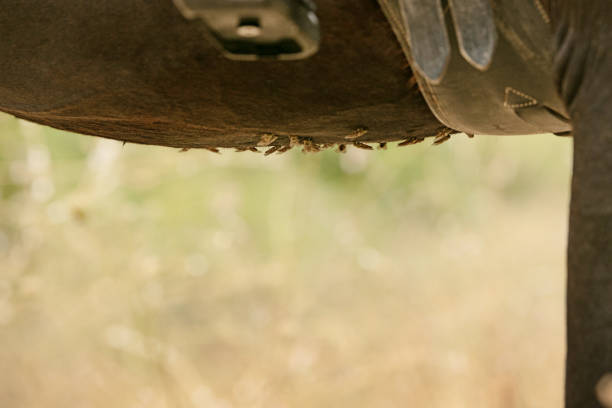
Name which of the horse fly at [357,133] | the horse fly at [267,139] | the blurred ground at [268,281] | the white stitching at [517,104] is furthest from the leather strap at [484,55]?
the blurred ground at [268,281]

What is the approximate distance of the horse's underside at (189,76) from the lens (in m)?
0.77

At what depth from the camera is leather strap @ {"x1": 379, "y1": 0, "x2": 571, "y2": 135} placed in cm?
66

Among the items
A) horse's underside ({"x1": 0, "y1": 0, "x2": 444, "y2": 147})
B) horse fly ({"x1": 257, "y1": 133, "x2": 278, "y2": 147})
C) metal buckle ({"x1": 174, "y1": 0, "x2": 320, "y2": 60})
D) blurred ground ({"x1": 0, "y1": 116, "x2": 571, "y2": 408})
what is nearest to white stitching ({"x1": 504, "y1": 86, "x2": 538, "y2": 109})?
horse's underside ({"x1": 0, "y1": 0, "x2": 444, "y2": 147})

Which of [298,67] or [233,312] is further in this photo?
[233,312]

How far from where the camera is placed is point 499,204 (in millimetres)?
3244

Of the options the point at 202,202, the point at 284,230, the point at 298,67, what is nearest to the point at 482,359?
the point at 284,230

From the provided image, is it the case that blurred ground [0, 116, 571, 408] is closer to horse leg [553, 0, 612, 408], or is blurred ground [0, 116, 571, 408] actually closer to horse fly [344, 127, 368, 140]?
horse fly [344, 127, 368, 140]

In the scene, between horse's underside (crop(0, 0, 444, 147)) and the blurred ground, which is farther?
the blurred ground

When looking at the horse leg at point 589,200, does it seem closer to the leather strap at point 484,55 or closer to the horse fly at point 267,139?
the leather strap at point 484,55

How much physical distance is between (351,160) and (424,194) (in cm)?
37

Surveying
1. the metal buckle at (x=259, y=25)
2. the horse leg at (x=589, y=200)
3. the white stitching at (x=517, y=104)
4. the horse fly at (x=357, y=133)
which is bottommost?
the horse leg at (x=589, y=200)

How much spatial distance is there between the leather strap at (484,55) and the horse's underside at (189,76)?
5cm

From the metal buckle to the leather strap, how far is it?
10 centimetres

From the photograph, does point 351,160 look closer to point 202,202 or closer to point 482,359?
point 202,202
